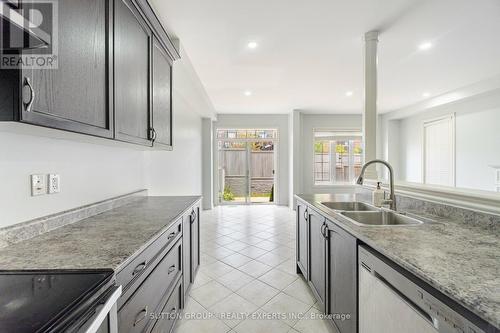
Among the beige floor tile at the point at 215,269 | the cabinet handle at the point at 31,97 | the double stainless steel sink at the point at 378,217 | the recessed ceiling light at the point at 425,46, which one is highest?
the recessed ceiling light at the point at 425,46

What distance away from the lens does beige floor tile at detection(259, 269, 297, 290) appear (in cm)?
239

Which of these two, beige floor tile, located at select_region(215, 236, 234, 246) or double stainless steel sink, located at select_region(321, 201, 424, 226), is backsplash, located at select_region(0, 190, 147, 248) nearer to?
double stainless steel sink, located at select_region(321, 201, 424, 226)

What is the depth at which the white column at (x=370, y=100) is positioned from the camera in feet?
8.33

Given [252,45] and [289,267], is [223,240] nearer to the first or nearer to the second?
[289,267]

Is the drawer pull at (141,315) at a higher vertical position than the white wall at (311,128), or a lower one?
lower

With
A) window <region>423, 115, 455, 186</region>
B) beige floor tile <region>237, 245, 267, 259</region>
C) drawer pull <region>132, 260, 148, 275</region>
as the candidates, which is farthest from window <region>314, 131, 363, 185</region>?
drawer pull <region>132, 260, 148, 275</region>

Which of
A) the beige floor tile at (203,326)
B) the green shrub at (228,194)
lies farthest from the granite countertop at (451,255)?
the green shrub at (228,194)

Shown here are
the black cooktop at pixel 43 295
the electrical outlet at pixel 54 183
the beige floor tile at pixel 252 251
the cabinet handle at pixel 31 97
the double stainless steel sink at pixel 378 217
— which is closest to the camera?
the black cooktop at pixel 43 295

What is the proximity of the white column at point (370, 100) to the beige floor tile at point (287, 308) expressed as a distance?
1.50m

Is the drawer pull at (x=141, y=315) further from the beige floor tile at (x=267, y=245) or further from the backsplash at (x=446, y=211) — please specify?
the beige floor tile at (x=267, y=245)

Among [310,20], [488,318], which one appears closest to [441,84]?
[310,20]

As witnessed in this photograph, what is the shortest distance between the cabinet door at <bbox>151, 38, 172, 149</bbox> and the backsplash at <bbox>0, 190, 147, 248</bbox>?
632 millimetres

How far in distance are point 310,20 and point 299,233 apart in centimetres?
217

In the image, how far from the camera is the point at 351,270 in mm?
1304
